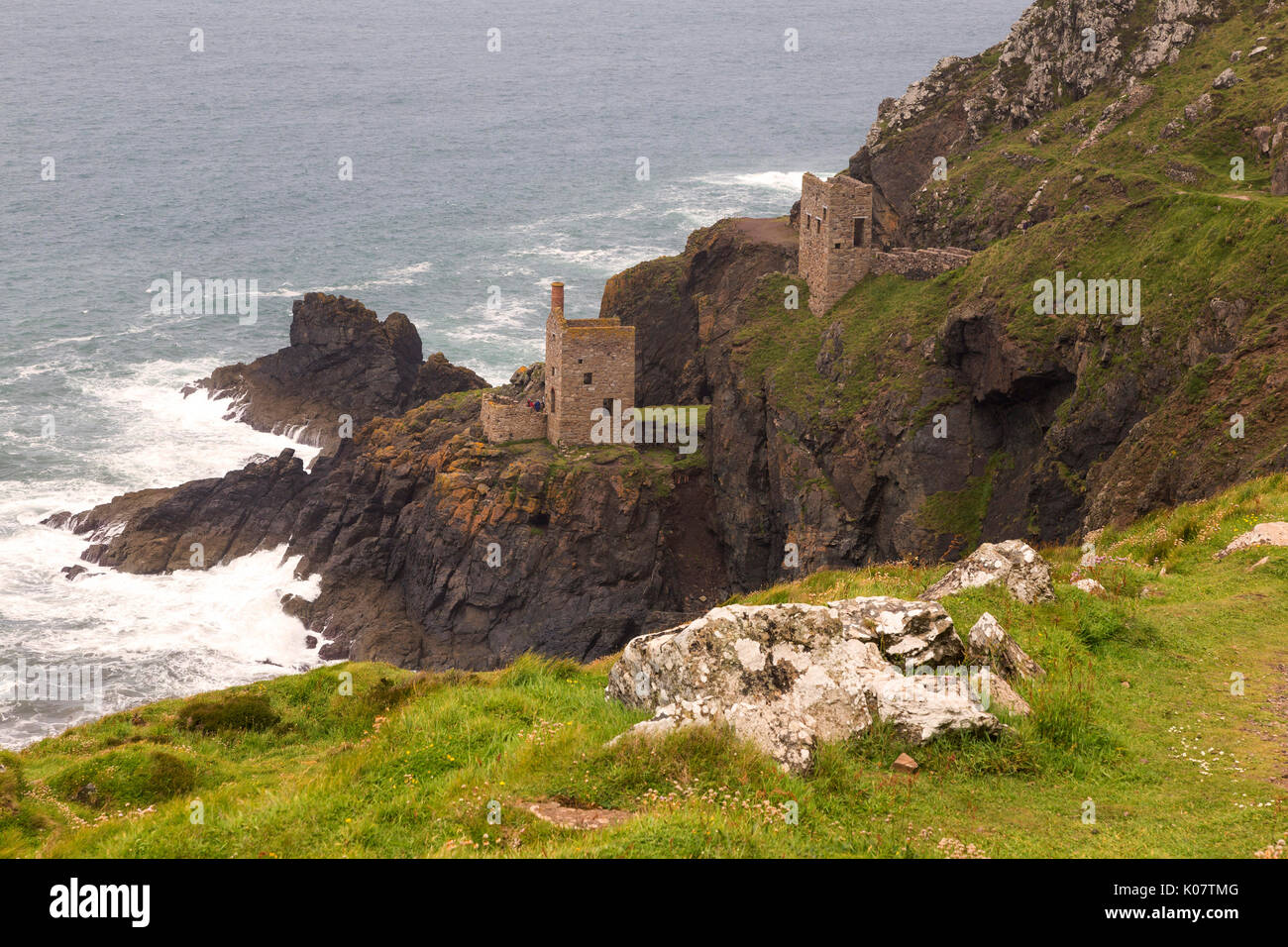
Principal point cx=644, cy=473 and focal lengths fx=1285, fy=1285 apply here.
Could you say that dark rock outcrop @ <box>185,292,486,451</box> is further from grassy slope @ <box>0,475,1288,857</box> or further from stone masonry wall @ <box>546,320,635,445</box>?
grassy slope @ <box>0,475,1288,857</box>

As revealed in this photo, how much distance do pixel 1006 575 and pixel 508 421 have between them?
128 feet

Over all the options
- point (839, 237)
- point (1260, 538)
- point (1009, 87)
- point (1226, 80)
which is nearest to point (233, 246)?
point (839, 237)

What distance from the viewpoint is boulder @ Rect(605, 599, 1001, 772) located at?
549 inches

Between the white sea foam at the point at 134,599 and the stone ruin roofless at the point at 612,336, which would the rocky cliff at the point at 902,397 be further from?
the white sea foam at the point at 134,599

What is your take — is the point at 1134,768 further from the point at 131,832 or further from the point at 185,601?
the point at 185,601

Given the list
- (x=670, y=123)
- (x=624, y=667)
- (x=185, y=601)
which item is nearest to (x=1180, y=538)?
(x=624, y=667)

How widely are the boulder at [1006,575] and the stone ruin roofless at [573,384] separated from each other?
36370 millimetres

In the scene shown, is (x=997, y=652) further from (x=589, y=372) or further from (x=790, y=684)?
(x=589, y=372)

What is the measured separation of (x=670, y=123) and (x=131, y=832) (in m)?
171

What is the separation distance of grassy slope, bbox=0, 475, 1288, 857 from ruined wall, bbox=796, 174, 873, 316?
3768 cm

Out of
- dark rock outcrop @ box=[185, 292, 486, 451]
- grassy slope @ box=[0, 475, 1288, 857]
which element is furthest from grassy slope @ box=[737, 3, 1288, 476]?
dark rock outcrop @ box=[185, 292, 486, 451]

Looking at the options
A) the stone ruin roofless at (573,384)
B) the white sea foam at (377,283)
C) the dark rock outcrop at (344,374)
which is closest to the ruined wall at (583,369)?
the stone ruin roofless at (573,384)

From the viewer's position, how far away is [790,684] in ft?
47.9
